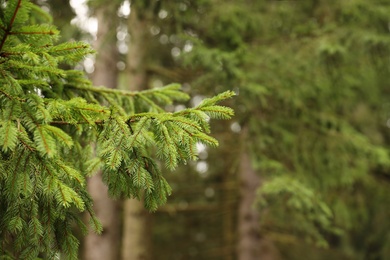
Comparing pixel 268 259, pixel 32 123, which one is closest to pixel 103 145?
pixel 32 123

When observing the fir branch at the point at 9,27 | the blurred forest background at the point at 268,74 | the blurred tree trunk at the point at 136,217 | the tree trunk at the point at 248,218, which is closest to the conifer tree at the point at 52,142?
the fir branch at the point at 9,27

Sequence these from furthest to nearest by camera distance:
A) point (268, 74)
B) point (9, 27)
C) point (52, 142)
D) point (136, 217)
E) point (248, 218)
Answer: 1. point (248, 218)
2. point (136, 217)
3. point (268, 74)
4. point (9, 27)
5. point (52, 142)

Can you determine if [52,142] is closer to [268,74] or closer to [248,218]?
[268,74]

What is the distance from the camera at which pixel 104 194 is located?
611cm

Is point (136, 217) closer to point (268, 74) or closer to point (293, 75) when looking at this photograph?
point (268, 74)

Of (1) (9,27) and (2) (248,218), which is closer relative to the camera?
(1) (9,27)

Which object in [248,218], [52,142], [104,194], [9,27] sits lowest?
[52,142]

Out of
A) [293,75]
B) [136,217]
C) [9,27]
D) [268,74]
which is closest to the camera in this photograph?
[9,27]

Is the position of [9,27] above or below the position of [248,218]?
below

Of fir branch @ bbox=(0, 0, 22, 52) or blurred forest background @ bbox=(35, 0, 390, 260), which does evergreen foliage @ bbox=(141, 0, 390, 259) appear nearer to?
blurred forest background @ bbox=(35, 0, 390, 260)

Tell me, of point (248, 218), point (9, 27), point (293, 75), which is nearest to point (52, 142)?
point (9, 27)

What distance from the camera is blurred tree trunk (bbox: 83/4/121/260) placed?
588 cm

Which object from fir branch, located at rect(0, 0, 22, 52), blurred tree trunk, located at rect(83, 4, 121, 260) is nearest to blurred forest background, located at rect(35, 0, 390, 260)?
blurred tree trunk, located at rect(83, 4, 121, 260)

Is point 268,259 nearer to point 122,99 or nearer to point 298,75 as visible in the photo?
point 298,75
